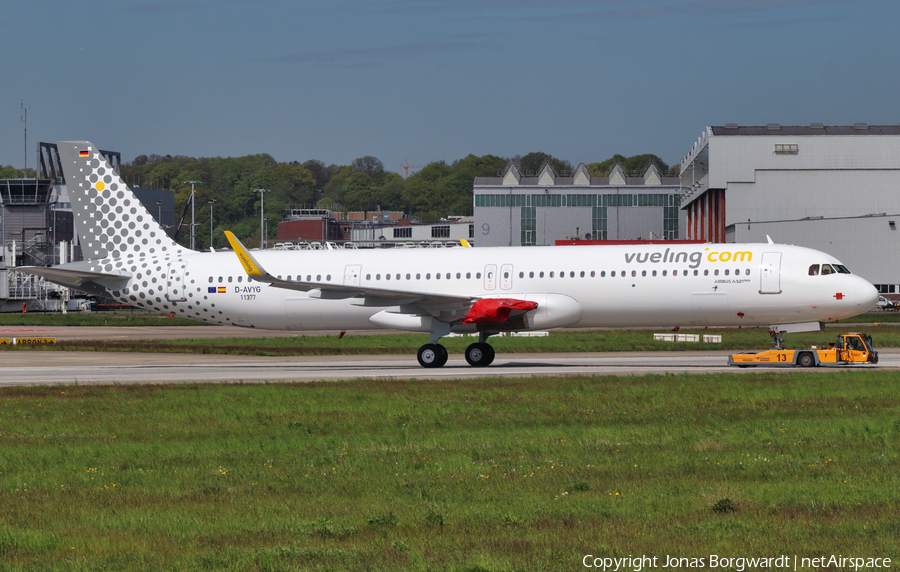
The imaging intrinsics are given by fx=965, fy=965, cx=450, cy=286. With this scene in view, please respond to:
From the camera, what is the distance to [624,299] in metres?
32.9

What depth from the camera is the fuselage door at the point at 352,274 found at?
118 feet

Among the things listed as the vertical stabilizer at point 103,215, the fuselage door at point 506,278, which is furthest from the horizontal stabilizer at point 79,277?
the fuselage door at point 506,278

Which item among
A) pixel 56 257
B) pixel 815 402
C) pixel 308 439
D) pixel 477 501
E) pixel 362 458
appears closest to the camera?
pixel 477 501

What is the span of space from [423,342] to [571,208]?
3717 inches

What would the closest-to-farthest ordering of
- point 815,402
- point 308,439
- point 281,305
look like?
point 308,439 < point 815,402 < point 281,305

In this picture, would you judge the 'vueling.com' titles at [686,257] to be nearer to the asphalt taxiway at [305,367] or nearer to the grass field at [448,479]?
the asphalt taxiway at [305,367]

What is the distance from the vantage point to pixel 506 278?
111ft

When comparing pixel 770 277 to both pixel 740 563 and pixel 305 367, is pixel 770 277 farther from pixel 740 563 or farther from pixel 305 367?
pixel 740 563

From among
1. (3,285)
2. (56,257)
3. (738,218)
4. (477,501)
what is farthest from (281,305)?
(56,257)

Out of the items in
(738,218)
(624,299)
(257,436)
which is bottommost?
(257,436)

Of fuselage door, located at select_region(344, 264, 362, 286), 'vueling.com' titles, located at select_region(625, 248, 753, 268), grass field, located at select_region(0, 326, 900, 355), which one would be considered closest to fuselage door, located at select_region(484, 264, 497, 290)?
'vueling.com' titles, located at select_region(625, 248, 753, 268)

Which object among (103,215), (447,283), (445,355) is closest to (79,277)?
(103,215)

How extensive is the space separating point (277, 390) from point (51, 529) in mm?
14907

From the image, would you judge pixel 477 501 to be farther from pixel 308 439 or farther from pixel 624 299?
pixel 624 299
